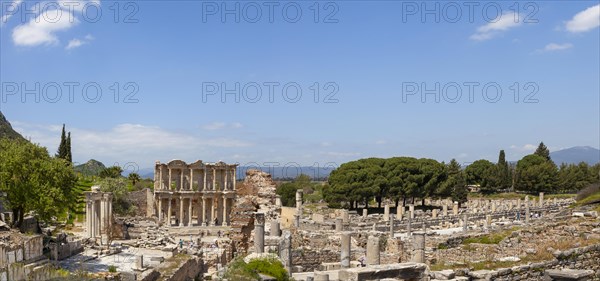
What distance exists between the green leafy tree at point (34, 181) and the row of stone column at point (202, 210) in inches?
1110

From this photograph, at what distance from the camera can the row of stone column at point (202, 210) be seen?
54.3 meters

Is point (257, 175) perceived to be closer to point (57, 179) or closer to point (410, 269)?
point (57, 179)

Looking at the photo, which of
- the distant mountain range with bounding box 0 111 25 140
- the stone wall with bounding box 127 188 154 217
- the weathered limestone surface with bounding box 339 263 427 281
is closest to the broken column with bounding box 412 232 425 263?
the weathered limestone surface with bounding box 339 263 427 281

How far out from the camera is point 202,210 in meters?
56.0

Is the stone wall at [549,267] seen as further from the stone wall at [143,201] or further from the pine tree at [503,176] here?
the pine tree at [503,176]

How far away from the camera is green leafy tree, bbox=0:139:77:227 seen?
24.2 meters

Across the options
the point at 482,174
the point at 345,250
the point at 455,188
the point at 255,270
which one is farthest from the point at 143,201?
the point at 482,174

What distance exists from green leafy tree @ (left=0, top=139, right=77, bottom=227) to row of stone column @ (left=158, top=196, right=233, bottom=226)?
28.2 metres

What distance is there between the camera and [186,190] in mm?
55062

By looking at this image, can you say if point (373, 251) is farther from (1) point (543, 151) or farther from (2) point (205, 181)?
(1) point (543, 151)

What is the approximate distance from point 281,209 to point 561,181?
52299 mm

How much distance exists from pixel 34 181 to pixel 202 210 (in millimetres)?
32220

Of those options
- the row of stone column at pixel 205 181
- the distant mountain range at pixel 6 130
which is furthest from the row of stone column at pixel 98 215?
the distant mountain range at pixel 6 130

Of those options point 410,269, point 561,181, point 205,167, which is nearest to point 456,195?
point 561,181
